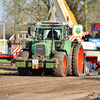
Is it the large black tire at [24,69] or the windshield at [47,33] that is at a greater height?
the windshield at [47,33]

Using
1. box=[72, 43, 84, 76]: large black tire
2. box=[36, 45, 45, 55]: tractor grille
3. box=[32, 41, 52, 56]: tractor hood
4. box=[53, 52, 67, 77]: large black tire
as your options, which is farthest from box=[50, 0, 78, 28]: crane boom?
box=[53, 52, 67, 77]: large black tire

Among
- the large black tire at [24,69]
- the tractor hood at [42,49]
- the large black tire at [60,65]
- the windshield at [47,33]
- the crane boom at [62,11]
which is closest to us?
the large black tire at [60,65]

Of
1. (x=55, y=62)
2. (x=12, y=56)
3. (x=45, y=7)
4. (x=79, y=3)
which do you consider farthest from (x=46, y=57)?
(x=45, y=7)

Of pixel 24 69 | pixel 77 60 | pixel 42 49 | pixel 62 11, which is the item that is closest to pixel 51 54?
pixel 42 49

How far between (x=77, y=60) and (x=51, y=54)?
1.15 meters


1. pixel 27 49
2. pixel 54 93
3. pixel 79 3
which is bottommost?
pixel 54 93

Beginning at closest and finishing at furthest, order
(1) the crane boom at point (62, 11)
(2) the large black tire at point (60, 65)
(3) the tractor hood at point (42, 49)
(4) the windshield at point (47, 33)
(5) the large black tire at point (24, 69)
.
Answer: (2) the large black tire at point (60, 65), (3) the tractor hood at point (42, 49), (5) the large black tire at point (24, 69), (4) the windshield at point (47, 33), (1) the crane boom at point (62, 11)

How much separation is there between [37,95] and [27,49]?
6.19m

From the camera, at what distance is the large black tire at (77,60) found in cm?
1244

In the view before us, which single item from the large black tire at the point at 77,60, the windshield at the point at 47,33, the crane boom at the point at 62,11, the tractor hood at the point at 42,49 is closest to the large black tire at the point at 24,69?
the tractor hood at the point at 42,49

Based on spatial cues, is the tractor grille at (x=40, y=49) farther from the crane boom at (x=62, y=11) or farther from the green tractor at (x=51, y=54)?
the crane boom at (x=62, y=11)

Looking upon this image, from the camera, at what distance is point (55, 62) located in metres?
11.5

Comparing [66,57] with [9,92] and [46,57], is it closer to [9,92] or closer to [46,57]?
[46,57]

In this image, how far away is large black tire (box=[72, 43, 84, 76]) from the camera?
12.4 metres
